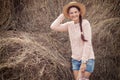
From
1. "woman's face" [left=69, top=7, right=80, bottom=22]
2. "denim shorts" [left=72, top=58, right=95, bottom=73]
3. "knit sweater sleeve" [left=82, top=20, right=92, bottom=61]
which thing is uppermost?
"woman's face" [left=69, top=7, right=80, bottom=22]

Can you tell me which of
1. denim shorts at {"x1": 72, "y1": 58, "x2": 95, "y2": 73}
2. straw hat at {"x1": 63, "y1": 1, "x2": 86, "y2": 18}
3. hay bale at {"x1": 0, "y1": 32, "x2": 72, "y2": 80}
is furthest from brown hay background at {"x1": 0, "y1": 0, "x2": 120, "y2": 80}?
straw hat at {"x1": 63, "y1": 1, "x2": 86, "y2": 18}

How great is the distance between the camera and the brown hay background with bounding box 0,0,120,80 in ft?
12.5

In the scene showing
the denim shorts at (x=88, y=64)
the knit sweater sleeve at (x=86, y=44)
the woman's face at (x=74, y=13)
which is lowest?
the denim shorts at (x=88, y=64)

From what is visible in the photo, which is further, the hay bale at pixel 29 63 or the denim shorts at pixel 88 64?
the hay bale at pixel 29 63

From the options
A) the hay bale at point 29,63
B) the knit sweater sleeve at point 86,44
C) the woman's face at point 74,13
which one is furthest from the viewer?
the hay bale at point 29,63

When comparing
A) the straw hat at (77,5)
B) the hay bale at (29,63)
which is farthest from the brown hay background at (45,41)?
the straw hat at (77,5)

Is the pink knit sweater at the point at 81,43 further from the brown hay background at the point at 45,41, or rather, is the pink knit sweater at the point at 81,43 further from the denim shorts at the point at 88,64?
the brown hay background at the point at 45,41

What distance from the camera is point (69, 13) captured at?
11.3 feet

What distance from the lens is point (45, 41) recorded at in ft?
14.6

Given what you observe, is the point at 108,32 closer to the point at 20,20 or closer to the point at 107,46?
the point at 107,46

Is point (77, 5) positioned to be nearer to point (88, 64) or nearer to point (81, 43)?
point (81, 43)

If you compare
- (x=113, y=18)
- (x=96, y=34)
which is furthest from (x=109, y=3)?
(x=96, y=34)

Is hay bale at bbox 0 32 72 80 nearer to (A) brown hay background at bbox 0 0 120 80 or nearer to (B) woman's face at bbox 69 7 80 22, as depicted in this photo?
(A) brown hay background at bbox 0 0 120 80

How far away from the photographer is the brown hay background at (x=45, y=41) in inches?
150
